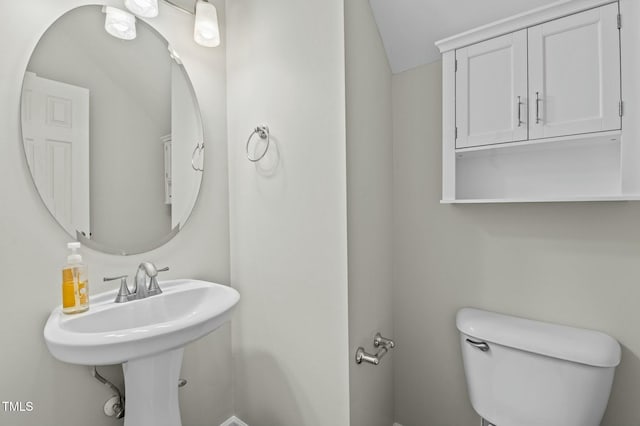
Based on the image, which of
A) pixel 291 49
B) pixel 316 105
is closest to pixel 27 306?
pixel 316 105

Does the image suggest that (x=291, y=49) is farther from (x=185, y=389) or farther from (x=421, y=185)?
(x=185, y=389)

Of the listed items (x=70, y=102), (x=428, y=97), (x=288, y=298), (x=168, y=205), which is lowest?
(x=288, y=298)

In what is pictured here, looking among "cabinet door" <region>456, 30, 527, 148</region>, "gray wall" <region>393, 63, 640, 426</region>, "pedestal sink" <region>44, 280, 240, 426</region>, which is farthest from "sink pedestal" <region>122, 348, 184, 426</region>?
"cabinet door" <region>456, 30, 527, 148</region>

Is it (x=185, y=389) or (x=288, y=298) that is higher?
(x=288, y=298)

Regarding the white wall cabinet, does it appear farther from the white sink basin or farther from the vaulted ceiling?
the white sink basin

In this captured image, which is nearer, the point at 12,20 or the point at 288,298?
the point at 12,20

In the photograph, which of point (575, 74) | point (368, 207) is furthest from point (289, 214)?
point (575, 74)

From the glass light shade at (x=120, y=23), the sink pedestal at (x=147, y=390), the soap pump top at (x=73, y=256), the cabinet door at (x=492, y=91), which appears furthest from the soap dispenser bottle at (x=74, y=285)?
the cabinet door at (x=492, y=91)

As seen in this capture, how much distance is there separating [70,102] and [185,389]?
1.26m

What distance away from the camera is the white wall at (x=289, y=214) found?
47.6 inches

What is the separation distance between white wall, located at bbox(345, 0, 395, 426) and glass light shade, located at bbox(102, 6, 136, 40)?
859 millimetres

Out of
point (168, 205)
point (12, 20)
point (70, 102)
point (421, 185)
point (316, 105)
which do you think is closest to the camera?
point (12, 20)

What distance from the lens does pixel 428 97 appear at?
4.77 feet

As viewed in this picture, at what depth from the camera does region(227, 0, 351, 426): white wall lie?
121cm
